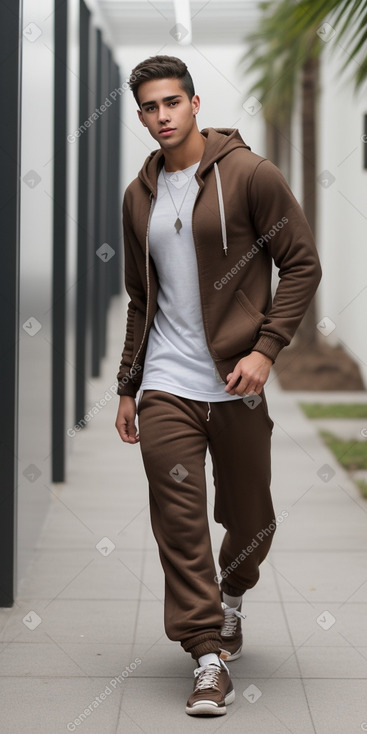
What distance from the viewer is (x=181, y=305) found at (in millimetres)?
3393

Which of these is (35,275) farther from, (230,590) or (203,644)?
(203,644)

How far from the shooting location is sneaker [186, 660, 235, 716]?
3.31 metres

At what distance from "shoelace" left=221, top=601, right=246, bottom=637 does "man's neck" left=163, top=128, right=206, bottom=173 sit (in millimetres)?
1331

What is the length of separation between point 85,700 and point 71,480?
336 centimetres

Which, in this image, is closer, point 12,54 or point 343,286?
point 12,54

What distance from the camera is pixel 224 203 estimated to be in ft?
10.9

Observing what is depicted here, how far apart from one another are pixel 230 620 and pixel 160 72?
1641 millimetres

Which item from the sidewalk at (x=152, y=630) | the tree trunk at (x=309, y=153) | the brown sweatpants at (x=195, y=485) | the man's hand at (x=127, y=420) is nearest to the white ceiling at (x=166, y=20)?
the tree trunk at (x=309, y=153)

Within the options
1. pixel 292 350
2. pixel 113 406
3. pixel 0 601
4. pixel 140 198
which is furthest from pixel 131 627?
pixel 292 350

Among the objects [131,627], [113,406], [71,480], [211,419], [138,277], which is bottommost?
[113,406]

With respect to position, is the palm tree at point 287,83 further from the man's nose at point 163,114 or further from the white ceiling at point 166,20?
the man's nose at point 163,114

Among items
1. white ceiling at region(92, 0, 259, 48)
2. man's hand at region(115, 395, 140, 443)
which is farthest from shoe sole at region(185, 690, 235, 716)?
white ceiling at region(92, 0, 259, 48)

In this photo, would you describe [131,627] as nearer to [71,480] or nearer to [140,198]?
[140,198]

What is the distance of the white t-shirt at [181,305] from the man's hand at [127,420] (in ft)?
0.69
